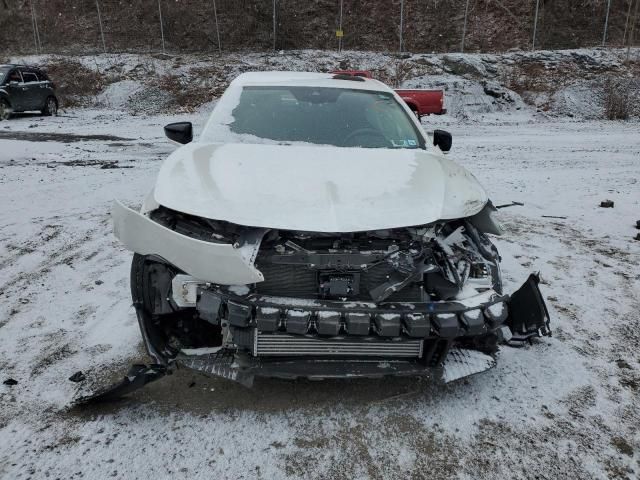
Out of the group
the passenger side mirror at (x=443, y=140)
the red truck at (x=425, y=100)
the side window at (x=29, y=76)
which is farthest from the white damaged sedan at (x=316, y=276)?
the side window at (x=29, y=76)

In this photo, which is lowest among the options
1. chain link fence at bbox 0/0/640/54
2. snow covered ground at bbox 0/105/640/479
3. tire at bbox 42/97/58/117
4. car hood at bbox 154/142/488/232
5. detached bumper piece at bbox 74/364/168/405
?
snow covered ground at bbox 0/105/640/479

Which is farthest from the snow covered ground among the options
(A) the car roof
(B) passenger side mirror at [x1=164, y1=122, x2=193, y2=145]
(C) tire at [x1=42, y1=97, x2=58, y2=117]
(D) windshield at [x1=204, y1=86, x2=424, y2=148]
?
(C) tire at [x1=42, y1=97, x2=58, y2=117]

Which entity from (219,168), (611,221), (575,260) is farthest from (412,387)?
(611,221)

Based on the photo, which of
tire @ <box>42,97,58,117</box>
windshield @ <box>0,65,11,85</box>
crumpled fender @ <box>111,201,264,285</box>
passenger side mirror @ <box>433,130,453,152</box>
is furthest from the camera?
tire @ <box>42,97,58,117</box>

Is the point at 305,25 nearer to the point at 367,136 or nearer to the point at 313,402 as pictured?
the point at 367,136

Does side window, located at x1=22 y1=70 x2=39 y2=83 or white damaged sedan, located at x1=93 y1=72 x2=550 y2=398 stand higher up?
side window, located at x1=22 y1=70 x2=39 y2=83

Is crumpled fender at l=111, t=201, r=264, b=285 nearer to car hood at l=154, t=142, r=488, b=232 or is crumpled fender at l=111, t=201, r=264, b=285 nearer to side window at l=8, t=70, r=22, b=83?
car hood at l=154, t=142, r=488, b=232

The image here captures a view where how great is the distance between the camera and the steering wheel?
3.68 metres

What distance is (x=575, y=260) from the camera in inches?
186

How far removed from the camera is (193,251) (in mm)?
2277

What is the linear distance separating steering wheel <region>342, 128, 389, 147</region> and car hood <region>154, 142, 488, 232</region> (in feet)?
0.93

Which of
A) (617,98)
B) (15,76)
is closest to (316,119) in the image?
(15,76)

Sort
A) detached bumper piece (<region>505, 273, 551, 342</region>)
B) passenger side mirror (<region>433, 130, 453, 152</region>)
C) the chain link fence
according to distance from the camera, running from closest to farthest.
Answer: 1. detached bumper piece (<region>505, 273, 551, 342</region>)
2. passenger side mirror (<region>433, 130, 453, 152</region>)
3. the chain link fence

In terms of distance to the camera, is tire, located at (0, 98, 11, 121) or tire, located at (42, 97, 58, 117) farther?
tire, located at (42, 97, 58, 117)
